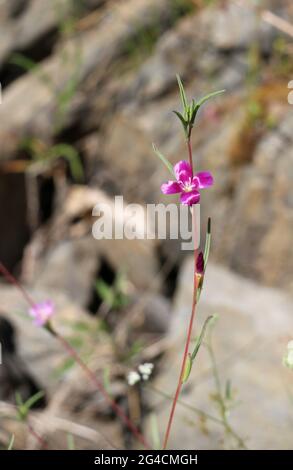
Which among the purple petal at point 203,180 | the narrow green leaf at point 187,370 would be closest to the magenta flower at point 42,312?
the narrow green leaf at point 187,370

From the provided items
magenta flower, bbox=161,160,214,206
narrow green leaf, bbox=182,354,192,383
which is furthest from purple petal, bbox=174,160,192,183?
narrow green leaf, bbox=182,354,192,383

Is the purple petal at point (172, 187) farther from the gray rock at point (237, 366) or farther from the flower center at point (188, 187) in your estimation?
the gray rock at point (237, 366)

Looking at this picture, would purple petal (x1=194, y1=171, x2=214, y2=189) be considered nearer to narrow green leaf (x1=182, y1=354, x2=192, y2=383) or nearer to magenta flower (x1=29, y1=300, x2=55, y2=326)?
narrow green leaf (x1=182, y1=354, x2=192, y2=383)

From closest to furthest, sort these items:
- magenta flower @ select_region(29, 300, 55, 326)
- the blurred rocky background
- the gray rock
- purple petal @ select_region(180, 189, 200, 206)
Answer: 1. purple petal @ select_region(180, 189, 200, 206)
2. magenta flower @ select_region(29, 300, 55, 326)
3. the gray rock
4. the blurred rocky background

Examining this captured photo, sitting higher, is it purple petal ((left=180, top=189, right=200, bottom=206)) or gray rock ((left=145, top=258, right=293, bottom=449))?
gray rock ((left=145, top=258, right=293, bottom=449))

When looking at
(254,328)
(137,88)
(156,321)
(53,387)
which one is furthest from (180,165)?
(137,88)

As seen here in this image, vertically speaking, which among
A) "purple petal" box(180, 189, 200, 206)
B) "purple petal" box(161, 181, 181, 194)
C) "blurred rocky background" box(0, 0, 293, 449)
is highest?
"blurred rocky background" box(0, 0, 293, 449)

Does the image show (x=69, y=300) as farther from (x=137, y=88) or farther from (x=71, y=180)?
(x=137, y=88)

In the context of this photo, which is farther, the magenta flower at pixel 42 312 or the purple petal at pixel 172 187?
the magenta flower at pixel 42 312
